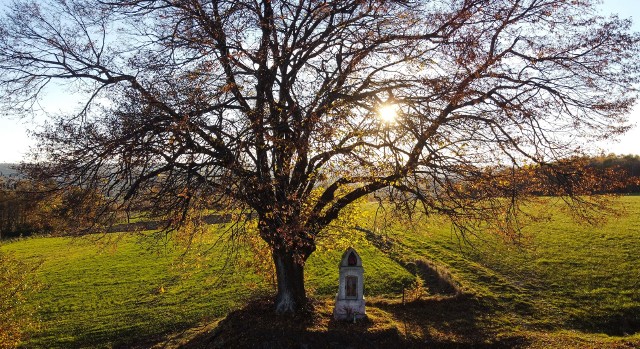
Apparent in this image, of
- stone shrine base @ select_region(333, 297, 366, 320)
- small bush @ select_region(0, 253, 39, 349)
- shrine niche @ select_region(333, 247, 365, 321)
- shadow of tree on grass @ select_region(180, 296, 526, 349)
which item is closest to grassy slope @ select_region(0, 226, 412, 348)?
small bush @ select_region(0, 253, 39, 349)

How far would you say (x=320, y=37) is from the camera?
11.8 meters

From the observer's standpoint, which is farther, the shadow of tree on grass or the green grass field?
the green grass field

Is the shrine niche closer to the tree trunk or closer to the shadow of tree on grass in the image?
the shadow of tree on grass

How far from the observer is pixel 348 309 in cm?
1330

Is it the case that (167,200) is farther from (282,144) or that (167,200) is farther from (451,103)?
(451,103)

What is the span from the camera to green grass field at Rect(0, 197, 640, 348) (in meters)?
15.7

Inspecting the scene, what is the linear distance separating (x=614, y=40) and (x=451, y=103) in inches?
195

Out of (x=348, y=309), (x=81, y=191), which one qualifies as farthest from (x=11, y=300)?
(x=348, y=309)

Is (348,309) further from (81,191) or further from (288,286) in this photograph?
(81,191)

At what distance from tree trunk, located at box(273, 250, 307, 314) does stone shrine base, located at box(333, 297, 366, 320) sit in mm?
1124

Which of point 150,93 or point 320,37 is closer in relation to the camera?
point 150,93

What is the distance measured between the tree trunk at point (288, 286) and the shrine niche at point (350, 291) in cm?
124

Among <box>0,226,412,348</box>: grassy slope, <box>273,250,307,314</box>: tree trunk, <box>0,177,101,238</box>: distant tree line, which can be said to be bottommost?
<box>0,226,412,348</box>: grassy slope

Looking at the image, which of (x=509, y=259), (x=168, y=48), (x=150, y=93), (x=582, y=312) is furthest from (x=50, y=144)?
(x=509, y=259)
